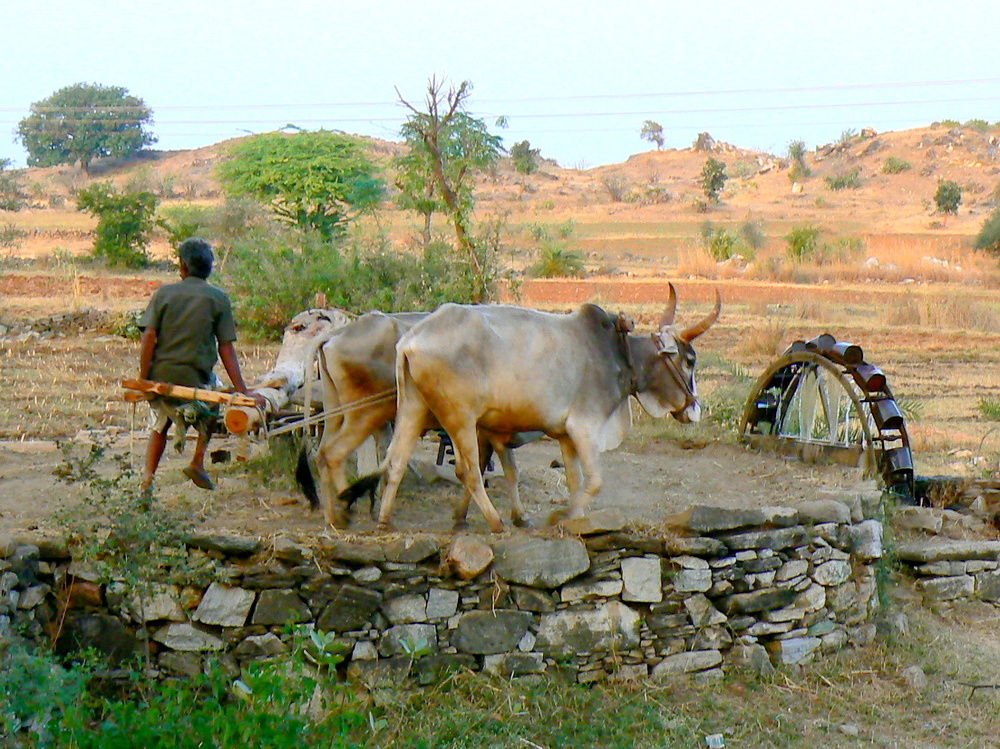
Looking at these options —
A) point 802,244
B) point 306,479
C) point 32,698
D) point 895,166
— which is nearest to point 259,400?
point 306,479

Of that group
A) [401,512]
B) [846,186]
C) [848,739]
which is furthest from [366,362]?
[846,186]

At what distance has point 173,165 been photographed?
211 feet

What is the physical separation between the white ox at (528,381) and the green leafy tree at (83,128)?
57995 mm

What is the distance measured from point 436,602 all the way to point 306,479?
1474 millimetres

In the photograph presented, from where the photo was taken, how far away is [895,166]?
54625 millimetres

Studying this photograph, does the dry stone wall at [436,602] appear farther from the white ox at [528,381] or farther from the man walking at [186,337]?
the man walking at [186,337]

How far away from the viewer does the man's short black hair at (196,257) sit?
6371 mm

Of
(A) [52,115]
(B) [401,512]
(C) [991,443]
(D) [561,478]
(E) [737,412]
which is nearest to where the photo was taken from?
(B) [401,512]

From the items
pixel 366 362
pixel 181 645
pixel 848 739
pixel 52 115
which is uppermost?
pixel 52 115

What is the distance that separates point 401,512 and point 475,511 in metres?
0.44

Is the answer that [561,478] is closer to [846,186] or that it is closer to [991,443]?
[991,443]

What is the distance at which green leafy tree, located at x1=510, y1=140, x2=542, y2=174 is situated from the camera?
56156 millimetres

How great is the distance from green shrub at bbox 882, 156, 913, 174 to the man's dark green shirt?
52763 mm

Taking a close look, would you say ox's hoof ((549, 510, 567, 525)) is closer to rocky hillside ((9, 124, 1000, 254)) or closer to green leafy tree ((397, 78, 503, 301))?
green leafy tree ((397, 78, 503, 301))
